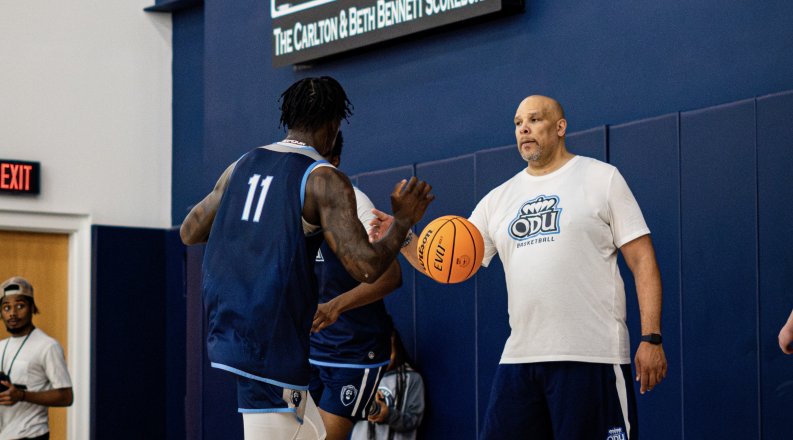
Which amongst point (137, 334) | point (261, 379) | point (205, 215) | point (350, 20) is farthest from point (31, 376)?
point (261, 379)

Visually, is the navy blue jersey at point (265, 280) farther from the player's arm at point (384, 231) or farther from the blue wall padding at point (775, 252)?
the blue wall padding at point (775, 252)

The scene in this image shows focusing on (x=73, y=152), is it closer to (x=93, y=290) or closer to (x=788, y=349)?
(x=93, y=290)

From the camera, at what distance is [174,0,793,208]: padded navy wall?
19.3 ft

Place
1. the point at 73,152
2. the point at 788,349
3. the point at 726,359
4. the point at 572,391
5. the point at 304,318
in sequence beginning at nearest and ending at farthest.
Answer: the point at 304,318
the point at 788,349
the point at 572,391
the point at 726,359
the point at 73,152

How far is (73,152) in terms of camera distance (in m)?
10.6

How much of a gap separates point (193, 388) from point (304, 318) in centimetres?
550

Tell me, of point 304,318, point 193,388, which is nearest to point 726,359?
point 304,318

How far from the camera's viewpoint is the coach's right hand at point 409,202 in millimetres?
3814

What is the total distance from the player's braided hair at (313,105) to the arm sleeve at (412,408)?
3.26 metres

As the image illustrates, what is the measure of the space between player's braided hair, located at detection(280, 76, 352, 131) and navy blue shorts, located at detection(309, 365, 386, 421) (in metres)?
1.92

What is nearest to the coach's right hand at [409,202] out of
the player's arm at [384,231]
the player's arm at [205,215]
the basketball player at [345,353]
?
the player's arm at [205,215]

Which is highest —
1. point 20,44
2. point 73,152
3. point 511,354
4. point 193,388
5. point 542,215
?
point 20,44

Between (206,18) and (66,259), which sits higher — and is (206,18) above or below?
above

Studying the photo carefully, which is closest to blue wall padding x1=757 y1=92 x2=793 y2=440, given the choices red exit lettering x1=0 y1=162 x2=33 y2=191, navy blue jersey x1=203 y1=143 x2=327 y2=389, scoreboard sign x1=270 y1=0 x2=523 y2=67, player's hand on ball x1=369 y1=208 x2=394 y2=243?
player's hand on ball x1=369 y1=208 x2=394 y2=243
